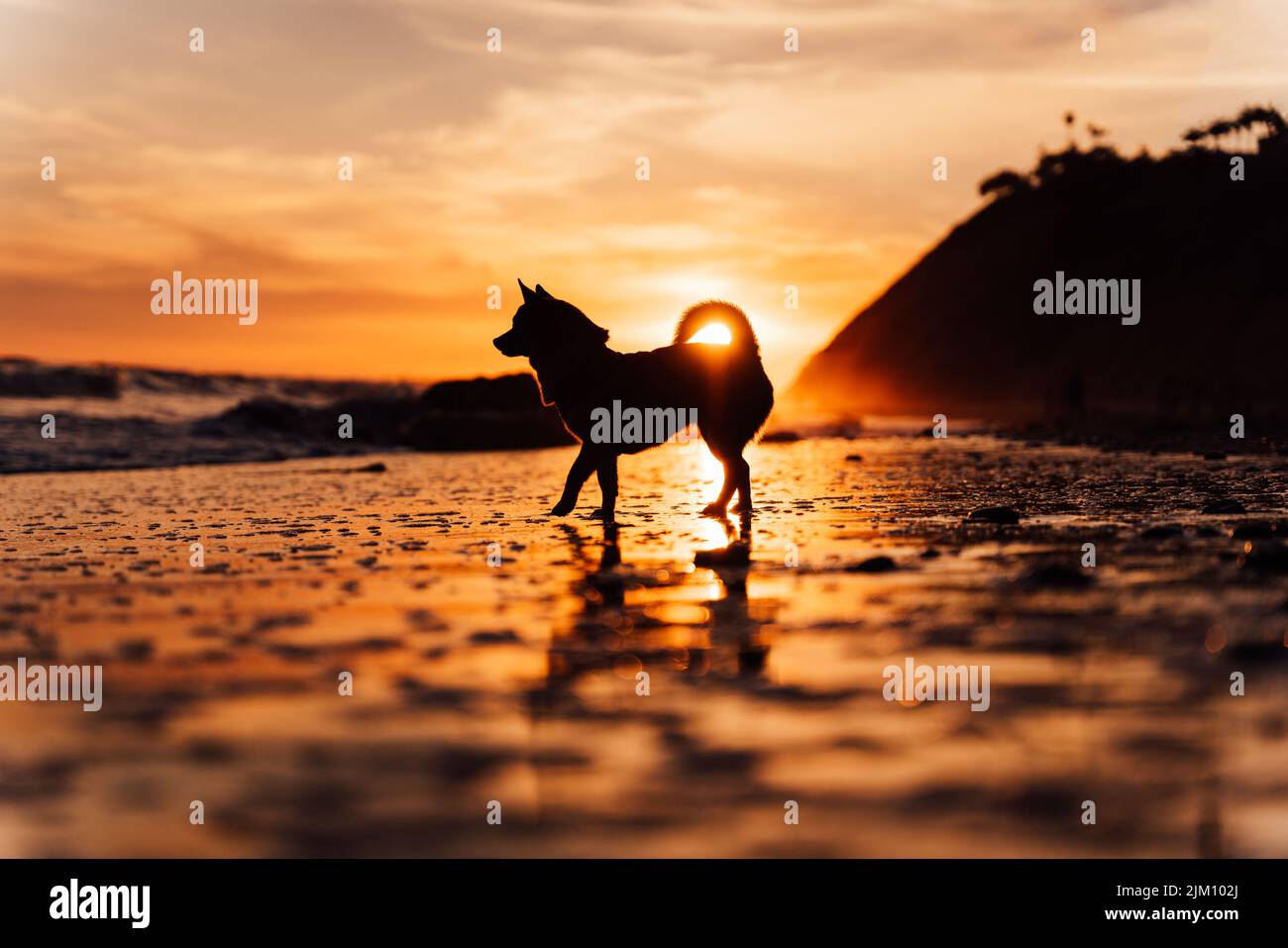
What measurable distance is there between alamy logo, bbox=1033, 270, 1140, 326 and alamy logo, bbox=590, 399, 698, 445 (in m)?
62.2

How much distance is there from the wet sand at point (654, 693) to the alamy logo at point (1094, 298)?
6513 cm

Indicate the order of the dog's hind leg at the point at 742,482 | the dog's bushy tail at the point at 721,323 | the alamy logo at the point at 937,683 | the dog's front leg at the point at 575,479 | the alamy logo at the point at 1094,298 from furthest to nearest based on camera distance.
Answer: the alamy logo at the point at 1094,298, the dog's bushy tail at the point at 721,323, the dog's hind leg at the point at 742,482, the dog's front leg at the point at 575,479, the alamy logo at the point at 937,683

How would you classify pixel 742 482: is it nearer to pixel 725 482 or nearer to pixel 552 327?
pixel 725 482

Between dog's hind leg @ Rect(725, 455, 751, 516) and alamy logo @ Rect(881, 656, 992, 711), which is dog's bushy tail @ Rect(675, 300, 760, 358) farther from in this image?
alamy logo @ Rect(881, 656, 992, 711)

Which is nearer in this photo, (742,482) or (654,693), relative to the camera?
(654,693)

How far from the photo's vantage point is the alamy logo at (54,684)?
12.5 ft

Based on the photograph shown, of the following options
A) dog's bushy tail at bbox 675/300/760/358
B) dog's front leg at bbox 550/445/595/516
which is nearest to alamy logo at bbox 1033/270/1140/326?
dog's bushy tail at bbox 675/300/760/358

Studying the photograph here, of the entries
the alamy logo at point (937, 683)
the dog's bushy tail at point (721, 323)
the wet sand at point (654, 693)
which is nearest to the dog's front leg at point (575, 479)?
the wet sand at point (654, 693)

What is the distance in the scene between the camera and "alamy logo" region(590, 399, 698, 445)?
9195mm

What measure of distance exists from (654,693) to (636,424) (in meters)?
5.75
